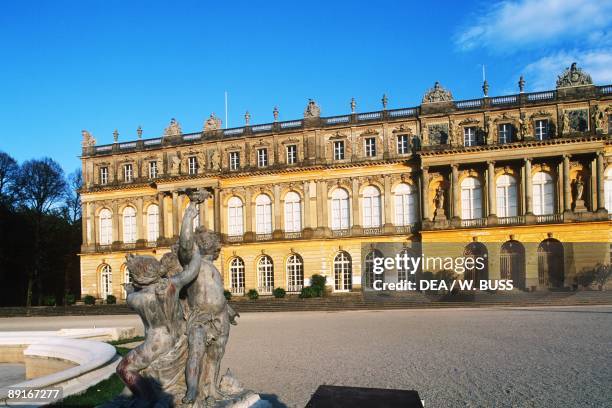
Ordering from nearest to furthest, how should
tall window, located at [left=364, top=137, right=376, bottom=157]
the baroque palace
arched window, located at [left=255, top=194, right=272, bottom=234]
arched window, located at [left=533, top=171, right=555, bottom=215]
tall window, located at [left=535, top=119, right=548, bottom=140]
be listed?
the baroque palace < arched window, located at [left=533, top=171, right=555, bottom=215] < tall window, located at [left=535, top=119, right=548, bottom=140] < tall window, located at [left=364, top=137, right=376, bottom=157] < arched window, located at [left=255, top=194, right=272, bottom=234]

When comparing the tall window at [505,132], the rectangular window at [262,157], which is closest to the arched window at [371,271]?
the rectangular window at [262,157]

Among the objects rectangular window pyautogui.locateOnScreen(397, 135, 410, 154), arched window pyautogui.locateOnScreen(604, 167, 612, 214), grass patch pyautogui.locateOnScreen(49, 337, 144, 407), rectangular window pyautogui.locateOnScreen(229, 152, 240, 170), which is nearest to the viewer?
grass patch pyautogui.locateOnScreen(49, 337, 144, 407)

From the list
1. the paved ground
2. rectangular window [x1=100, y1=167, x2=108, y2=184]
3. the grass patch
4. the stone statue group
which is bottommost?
the paved ground

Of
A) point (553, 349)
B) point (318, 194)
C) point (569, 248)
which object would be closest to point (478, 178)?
point (569, 248)

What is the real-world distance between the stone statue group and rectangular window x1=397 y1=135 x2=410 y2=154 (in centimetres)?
3238

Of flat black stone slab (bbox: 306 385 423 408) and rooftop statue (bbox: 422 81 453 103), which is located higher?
rooftop statue (bbox: 422 81 453 103)

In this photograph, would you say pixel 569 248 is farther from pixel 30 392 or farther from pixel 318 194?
pixel 30 392

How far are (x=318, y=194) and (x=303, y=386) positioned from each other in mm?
28835

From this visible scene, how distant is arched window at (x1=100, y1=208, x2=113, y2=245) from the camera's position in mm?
44375

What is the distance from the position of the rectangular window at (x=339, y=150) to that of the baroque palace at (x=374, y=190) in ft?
0.25

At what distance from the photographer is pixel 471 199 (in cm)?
3566

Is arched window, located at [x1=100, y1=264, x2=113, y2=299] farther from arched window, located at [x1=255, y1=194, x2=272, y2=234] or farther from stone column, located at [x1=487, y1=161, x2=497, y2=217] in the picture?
stone column, located at [x1=487, y1=161, x2=497, y2=217]

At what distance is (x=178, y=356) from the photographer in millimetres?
5734

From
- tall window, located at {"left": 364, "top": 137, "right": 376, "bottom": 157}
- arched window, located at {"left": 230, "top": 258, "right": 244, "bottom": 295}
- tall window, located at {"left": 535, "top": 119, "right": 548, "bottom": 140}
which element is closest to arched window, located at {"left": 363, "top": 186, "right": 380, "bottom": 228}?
tall window, located at {"left": 364, "top": 137, "right": 376, "bottom": 157}
